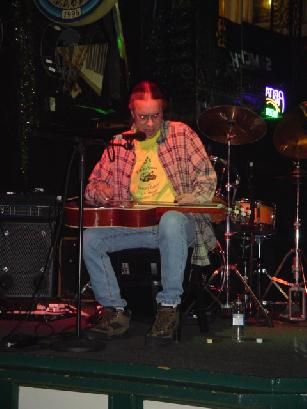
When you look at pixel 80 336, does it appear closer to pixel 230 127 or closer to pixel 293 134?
pixel 230 127

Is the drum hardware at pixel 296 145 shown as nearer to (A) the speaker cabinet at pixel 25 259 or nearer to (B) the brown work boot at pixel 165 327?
(B) the brown work boot at pixel 165 327

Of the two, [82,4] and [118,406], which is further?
[82,4]

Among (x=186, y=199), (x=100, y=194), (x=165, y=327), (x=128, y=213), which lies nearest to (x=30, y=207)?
(x=100, y=194)

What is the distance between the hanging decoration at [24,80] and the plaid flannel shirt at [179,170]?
1.77 m

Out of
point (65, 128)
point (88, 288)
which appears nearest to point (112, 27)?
point (88, 288)

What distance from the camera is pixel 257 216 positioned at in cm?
563

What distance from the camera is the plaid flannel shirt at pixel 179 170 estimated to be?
152 inches

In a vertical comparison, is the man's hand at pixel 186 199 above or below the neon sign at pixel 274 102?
below

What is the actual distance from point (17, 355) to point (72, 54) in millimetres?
3439

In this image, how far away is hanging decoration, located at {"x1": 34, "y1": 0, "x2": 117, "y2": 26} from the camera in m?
4.92

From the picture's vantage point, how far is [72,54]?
222 inches

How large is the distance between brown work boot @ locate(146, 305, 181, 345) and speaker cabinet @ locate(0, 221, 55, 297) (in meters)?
1.22

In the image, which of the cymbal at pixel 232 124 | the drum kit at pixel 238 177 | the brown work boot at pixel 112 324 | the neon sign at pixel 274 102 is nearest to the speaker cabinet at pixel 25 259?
the brown work boot at pixel 112 324

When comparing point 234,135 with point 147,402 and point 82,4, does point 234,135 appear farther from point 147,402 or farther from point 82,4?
point 147,402
